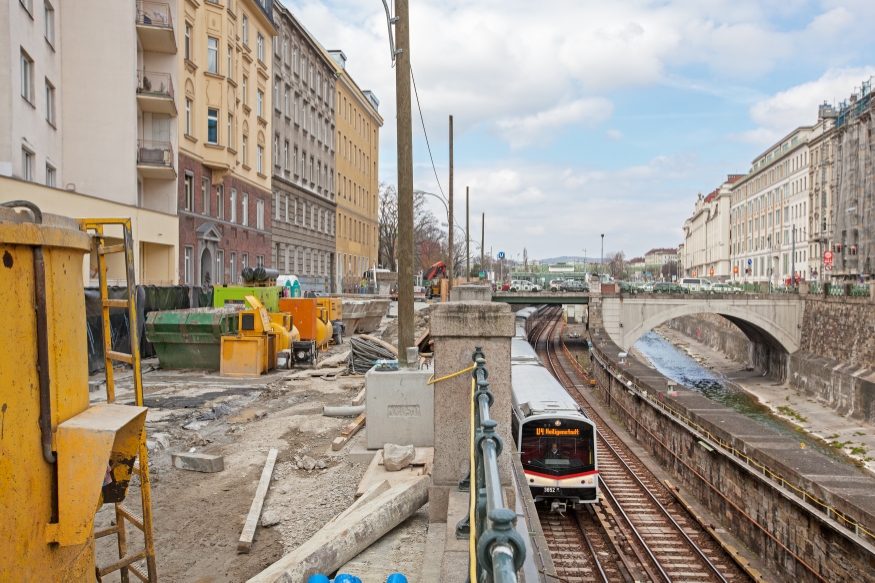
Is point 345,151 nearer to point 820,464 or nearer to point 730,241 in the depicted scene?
point 820,464

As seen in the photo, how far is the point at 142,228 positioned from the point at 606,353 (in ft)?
80.3

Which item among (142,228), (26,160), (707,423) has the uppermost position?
(26,160)

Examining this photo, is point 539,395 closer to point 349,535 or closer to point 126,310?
point 349,535

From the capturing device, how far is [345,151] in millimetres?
61875

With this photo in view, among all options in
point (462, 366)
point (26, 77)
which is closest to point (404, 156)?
point (462, 366)

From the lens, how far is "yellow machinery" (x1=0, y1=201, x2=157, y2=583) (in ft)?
10.9

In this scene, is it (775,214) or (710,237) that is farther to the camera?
(710,237)

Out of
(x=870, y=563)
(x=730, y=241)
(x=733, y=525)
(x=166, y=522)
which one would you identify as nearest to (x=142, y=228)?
(x=166, y=522)

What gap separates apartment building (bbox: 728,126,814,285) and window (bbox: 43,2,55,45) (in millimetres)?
63499

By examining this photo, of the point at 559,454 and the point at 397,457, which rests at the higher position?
the point at 397,457

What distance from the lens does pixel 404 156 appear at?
503 inches

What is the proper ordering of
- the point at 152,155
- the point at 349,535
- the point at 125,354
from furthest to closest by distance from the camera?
the point at 152,155, the point at 349,535, the point at 125,354

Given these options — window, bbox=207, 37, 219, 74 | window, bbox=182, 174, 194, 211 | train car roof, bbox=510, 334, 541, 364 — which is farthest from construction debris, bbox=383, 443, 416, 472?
window, bbox=207, 37, 219, 74

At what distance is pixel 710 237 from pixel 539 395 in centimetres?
11725
